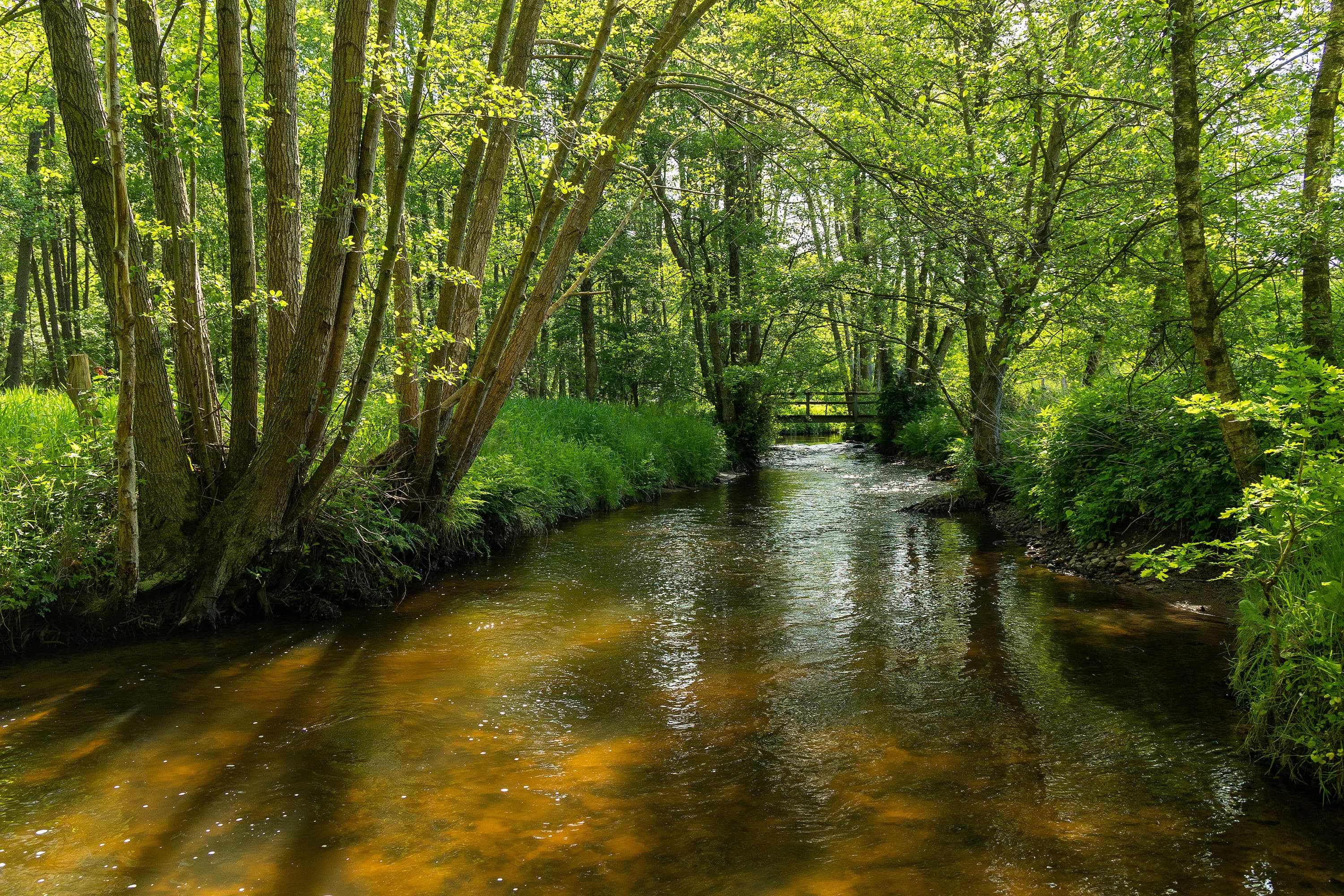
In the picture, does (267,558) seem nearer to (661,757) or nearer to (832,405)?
(661,757)

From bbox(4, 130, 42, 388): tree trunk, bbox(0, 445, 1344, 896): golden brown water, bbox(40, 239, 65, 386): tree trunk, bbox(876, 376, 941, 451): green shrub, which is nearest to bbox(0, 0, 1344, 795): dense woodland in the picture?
bbox(0, 445, 1344, 896): golden brown water

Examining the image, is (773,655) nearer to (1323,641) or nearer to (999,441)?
(1323,641)

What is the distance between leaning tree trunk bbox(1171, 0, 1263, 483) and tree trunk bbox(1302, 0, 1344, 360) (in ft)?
2.82

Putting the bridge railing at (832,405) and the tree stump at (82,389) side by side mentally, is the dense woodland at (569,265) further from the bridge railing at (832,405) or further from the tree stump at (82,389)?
the bridge railing at (832,405)

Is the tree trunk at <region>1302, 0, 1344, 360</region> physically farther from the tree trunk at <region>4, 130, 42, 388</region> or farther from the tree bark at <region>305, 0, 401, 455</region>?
the tree trunk at <region>4, 130, 42, 388</region>

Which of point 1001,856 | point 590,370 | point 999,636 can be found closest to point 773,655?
point 999,636

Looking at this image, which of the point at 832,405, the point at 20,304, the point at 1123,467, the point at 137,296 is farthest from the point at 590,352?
the point at 832,405

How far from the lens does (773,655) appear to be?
5660 mm

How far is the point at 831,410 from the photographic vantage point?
109ft

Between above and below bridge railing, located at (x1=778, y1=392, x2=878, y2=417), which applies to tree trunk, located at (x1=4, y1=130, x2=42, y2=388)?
above

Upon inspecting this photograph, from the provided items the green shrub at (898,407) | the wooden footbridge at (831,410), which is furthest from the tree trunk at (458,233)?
the wooden footbridge at (831,410)

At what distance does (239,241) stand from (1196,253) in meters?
7.02

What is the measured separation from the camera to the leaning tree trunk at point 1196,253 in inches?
192

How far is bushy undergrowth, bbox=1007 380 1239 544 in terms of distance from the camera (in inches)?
265
